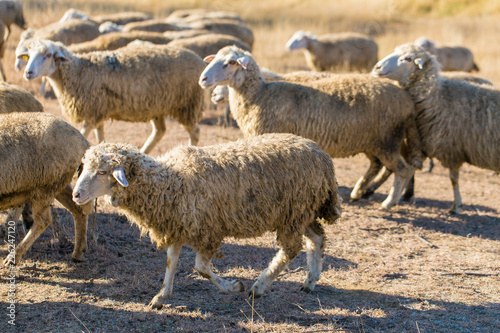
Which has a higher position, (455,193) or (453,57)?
(453,57)

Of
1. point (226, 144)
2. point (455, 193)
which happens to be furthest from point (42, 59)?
point (455, 193)

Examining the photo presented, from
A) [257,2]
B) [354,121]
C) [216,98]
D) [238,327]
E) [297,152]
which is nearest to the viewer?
[238,327]

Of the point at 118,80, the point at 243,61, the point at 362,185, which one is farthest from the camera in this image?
the point at 118,80

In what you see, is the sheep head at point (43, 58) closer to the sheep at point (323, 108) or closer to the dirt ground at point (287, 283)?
the dirt ground at point (287, 283)

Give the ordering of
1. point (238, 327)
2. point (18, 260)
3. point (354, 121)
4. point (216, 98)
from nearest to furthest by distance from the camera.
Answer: point (238, 327) → point (18, 260) → point (354, 121) → point (216, 98)

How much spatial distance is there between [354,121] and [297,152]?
257 cm

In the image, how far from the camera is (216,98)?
311 inches

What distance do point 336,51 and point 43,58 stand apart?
9.94 m

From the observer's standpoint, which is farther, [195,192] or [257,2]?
[257,2]

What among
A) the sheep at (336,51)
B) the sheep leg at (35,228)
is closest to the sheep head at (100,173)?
the sheep leg at (35,228)

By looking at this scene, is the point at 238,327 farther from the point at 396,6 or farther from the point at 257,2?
the point at 396,6

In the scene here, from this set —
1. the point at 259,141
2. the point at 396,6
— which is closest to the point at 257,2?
the point at 396,6

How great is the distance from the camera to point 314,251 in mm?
5062

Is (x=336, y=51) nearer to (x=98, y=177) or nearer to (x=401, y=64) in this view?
(x=401, y=64)
